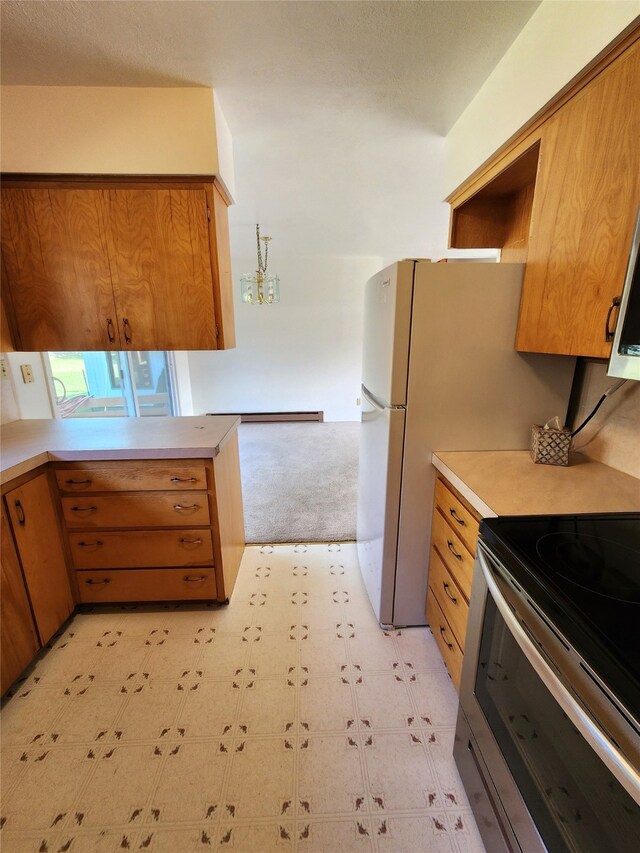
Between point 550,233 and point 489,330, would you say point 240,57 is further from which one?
point 489,330

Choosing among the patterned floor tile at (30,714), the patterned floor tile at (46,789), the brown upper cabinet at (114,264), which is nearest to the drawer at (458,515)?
the brown upper cabinet at (114,264)

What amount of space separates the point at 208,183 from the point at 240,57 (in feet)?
1.56

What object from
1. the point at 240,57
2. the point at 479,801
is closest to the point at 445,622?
the point at 479,801

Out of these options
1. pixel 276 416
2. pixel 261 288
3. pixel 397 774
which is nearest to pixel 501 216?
pixel 397 774

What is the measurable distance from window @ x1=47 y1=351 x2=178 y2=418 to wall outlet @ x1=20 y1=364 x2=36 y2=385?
2.55ft

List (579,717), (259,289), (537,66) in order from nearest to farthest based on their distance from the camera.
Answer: (579,717), (537,66), (259,289)

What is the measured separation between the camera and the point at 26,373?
2.16 meters

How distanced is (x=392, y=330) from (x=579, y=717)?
1.25m

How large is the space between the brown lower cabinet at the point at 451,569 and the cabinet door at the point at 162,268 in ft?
4.61

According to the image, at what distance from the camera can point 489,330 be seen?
58.1 inches

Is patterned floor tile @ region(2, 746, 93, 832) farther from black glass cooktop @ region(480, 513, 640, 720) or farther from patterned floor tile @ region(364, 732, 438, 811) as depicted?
black glass cooktop @ region(480, 513, 640, 720)

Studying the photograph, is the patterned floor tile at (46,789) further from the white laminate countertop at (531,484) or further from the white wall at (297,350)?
the white wall at (297,350)

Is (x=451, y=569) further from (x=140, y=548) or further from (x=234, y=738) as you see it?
(x=140, y=548)

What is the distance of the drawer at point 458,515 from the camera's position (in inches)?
49.1
